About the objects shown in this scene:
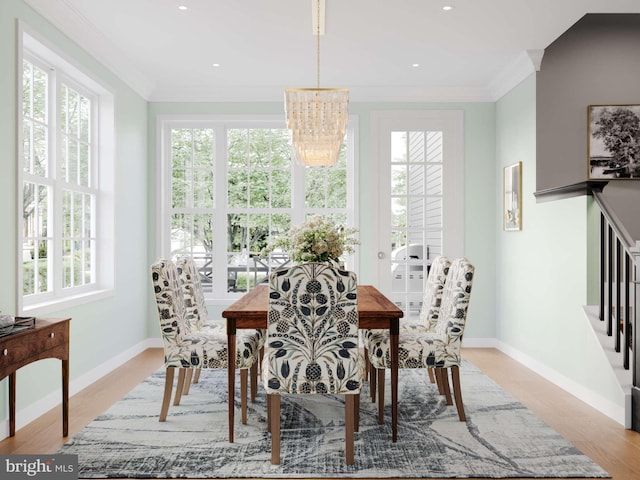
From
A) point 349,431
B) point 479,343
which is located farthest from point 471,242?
point 349,431

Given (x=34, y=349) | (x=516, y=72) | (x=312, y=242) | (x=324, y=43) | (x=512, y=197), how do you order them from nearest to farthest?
1. (x=34, y=349)
2. (x=312, y=242)
3. (x=324, y=43)
4. (x=516, y=72)
5. (x=512, y=197)

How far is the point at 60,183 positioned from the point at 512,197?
406cm

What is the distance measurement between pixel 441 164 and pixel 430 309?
7.73 feet

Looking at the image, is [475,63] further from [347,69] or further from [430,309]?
[430,309]

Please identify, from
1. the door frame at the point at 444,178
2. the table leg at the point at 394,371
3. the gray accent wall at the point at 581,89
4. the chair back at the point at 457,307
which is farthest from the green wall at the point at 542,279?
the table leg at the point at 394,371

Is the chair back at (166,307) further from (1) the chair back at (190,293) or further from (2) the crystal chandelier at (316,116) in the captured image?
Result: (2) the crystal chandelier at (316,116)

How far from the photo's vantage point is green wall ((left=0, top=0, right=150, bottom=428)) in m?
2.96

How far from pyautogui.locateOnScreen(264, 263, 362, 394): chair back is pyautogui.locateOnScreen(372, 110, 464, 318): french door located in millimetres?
3041

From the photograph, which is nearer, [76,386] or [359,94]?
[76,386]

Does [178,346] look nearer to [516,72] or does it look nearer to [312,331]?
[312,331]

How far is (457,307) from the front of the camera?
9.82ft

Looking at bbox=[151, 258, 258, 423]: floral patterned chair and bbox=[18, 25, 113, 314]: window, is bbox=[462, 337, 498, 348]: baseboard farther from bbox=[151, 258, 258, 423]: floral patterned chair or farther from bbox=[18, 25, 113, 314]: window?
bbox=[18, 25, 113, 314]: window

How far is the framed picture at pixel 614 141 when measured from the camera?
4.26 m

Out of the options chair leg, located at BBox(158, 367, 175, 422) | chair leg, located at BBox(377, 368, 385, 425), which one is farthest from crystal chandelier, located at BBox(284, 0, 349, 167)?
chair leg, located at BBox(158, 367, 175, 422)
